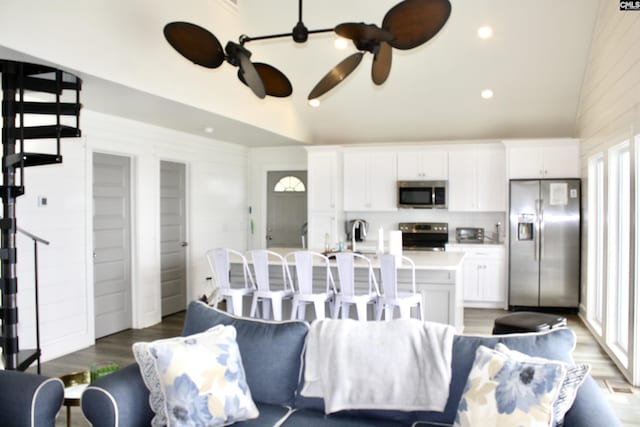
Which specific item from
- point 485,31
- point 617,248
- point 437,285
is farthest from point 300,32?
point 617,248

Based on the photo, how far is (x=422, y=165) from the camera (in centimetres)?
739

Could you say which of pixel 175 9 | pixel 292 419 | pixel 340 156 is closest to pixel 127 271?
pixel 175 9

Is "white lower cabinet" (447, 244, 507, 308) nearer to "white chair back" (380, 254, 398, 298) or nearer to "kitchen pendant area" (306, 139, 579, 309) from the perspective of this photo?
"kitchen pendant area" (306, 139, 579, 309)

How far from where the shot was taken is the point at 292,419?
236cm

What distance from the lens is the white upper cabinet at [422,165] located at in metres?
7.30

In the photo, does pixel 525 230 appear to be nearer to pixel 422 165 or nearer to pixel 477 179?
pixel 477 179

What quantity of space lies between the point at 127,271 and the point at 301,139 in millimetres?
3296

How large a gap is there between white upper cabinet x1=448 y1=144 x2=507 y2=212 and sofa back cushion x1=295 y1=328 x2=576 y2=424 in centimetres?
504

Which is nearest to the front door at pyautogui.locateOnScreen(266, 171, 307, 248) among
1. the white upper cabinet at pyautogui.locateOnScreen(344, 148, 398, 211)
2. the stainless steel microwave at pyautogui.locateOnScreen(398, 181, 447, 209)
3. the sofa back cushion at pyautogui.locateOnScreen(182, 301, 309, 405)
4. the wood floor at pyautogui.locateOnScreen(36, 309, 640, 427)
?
the white upper cabinet at pyautogui.locateOnScreen(344, 148, 398, 211)

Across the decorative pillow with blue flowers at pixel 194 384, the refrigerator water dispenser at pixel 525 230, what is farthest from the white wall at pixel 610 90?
the decorative pillow with blue flowers at pixel 194 384

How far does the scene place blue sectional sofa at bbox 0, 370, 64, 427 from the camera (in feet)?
6.86

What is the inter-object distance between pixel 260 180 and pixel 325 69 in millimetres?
2562

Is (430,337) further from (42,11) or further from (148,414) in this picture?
(42,11)
